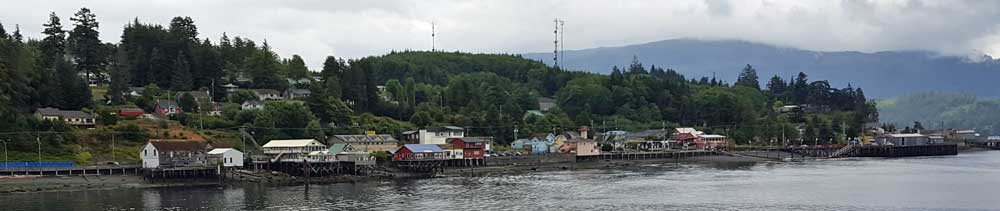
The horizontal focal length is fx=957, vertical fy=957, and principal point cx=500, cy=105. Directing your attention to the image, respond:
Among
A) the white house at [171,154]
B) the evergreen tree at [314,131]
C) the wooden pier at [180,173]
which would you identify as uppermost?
the evergreen tree at [314,131]

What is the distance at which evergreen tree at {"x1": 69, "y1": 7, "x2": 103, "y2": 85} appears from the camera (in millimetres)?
102688

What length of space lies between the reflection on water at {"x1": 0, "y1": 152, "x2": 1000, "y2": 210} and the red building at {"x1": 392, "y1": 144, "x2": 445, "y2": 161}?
9.53m

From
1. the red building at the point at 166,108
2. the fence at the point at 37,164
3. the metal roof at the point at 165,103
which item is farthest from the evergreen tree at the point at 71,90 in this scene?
the fence at the point at 37,164

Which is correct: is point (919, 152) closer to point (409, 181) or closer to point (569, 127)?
point (569, 127)

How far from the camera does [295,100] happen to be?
102688 mm

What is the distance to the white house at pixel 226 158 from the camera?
66.7m

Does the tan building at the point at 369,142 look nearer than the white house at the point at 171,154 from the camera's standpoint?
No

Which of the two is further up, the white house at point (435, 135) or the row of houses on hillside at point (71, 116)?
the row of houses on hillside at point (71, 116)

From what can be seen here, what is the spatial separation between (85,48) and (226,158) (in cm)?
4471

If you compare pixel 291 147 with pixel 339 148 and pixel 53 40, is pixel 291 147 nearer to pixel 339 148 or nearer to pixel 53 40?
pixel 339 148

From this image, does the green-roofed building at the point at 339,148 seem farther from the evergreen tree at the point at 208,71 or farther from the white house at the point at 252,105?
the evergreen tree at the point at 208,71

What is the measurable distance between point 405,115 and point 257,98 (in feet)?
52.4

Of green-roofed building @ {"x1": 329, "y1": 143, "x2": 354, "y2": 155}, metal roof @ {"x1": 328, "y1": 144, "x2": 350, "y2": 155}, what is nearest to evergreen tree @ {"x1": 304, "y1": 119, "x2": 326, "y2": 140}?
green-roofed building @ {"x1": 329, "y1": 143, "x2": 354, "y2": 155}

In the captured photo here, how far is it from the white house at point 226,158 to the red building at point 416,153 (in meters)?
14.8
